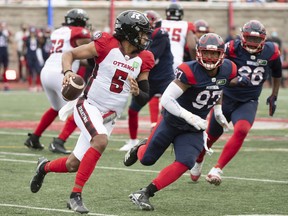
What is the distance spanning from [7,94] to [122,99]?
15.7m

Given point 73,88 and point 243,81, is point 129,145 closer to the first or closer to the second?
point 243,81

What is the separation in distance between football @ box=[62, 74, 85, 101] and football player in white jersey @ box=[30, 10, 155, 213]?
0.16ft

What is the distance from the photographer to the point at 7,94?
904 inches

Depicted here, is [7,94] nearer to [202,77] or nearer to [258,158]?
[258,158]

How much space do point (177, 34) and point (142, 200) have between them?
6342 mm

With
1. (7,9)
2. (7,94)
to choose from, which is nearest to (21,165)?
(7,94)

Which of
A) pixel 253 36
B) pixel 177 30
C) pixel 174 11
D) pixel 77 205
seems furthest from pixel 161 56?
pixel 77 205

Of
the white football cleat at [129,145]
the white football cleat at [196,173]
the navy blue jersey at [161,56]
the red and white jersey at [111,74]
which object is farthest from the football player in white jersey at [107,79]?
the navy blue jersey at [161,56]

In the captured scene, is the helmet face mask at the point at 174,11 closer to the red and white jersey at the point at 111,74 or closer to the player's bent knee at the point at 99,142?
the red and white jersey at the point at 111,74

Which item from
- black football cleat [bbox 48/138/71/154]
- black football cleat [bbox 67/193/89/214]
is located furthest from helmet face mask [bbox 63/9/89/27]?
black football cleat [bbox 67/193/89/214]

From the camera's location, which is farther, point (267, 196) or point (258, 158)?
point (258, 158)

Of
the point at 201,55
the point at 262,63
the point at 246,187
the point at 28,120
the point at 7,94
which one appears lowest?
the point at 7,94

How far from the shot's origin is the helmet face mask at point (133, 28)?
24.4 feet

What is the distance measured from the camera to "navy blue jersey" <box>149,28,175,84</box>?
459 inches
